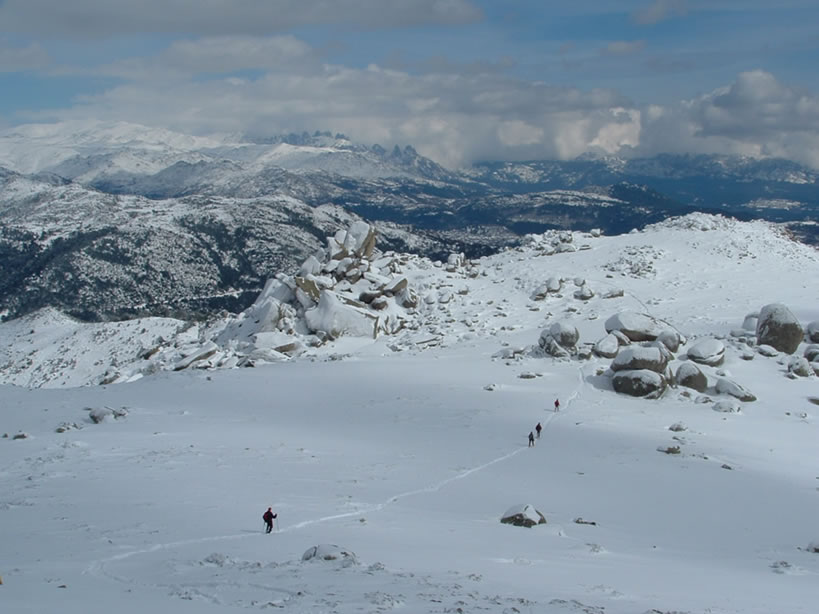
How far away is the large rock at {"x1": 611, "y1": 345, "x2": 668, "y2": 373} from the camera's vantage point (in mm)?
41031

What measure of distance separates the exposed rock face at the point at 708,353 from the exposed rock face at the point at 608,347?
530 centimetres

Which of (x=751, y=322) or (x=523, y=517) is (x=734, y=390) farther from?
(x=523, y=517)

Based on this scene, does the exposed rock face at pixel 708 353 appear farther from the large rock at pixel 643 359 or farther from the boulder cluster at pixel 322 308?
the boulder cluster at pixel 322 308

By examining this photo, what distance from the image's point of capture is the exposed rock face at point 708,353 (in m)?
43.7

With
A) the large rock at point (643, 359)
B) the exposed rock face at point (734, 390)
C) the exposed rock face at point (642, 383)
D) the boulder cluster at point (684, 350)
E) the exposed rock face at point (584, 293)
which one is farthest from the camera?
the exposed rock face at point (584, 293)

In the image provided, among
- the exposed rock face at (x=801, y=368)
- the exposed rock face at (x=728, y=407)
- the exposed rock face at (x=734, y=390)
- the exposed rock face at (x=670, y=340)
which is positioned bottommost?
the exposed rock face at (x=728, y=407)

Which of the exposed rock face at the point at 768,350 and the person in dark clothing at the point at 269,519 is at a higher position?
the person in dark clothing at the point at 269,519

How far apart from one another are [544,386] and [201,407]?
2283 centimetres

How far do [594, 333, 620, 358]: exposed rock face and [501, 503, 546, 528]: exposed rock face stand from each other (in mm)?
28404

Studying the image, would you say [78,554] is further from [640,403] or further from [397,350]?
[397,350]

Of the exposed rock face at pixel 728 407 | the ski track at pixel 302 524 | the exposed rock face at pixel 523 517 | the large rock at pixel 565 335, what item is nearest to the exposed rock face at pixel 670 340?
the large rock at pixel 565 335

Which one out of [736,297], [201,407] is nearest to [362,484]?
[201,407]

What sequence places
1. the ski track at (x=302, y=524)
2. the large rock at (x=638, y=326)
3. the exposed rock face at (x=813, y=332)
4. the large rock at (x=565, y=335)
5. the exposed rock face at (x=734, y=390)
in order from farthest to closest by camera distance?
the large rock at (x=565, y=335), the large rock at (x=638, y=326), the exposed rock face at (x=813, y=332), the exposed rock face at (x=734, y=390), the ski track at (x=302, y=524)

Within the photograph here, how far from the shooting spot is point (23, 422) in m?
33.6
